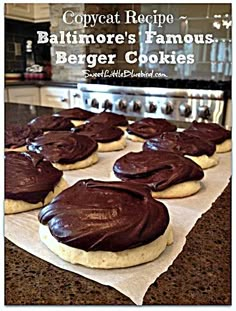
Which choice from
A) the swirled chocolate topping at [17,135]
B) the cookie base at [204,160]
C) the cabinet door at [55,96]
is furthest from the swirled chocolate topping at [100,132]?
the cabinet door at [55,96]

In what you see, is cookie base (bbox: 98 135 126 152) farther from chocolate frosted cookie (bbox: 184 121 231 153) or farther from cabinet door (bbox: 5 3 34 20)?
cabinet door (bbox: 5 3 34 20)

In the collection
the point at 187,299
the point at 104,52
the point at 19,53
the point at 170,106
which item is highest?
the point at 19,53

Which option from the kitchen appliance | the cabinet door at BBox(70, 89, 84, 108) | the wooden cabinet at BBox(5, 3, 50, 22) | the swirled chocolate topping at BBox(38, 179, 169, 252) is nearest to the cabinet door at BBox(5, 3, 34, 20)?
the wooden cabinet at BBox(5, 3, 50, 22)

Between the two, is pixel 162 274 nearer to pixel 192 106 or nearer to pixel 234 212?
pixel 234 212

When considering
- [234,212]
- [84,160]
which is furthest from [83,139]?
[234,212]

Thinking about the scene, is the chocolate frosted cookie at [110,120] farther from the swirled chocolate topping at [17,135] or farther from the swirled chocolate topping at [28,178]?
the swirled chocolate topping at [28,178]

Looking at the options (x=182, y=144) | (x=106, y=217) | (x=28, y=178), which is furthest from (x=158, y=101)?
(x=106, y=217)
